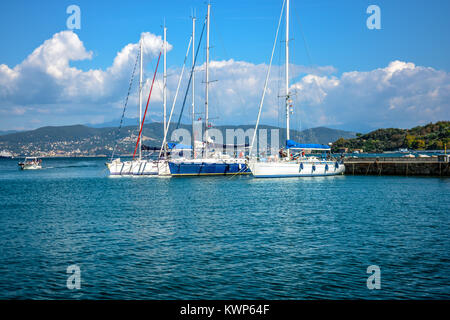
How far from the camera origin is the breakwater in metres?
56.9

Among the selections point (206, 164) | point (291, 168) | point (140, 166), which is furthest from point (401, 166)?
point (140, 166)

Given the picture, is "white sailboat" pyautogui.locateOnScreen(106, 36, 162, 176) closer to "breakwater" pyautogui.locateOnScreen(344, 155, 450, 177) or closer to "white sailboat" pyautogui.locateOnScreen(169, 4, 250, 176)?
"white sailboat" pyautogui.locateOnScreen(169, 4, 250, 176)

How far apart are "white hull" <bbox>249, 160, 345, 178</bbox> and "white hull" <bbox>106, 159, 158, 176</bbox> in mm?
18542

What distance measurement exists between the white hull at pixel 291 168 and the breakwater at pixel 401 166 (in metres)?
7.09

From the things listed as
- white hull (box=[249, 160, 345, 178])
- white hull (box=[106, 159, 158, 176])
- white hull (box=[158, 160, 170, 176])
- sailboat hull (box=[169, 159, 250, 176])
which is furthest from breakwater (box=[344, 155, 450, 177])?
white hull (box=[106, 159, 158, 176])

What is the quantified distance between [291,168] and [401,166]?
1849cm

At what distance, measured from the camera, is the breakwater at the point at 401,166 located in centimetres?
5688

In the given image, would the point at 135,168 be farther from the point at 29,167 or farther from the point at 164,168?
the point at 29,167

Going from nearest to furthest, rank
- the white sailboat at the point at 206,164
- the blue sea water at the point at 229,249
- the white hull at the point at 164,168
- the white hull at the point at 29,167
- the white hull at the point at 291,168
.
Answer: the blue sea water at the point at 229,249 → the white hull at the point at 291,168 → the white sailboat at the point at 206,164 → the white hull at the point at 164,168 → the white hull at the point at 29,167

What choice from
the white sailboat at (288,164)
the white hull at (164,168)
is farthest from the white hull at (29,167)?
the white sailboat at (288,164)

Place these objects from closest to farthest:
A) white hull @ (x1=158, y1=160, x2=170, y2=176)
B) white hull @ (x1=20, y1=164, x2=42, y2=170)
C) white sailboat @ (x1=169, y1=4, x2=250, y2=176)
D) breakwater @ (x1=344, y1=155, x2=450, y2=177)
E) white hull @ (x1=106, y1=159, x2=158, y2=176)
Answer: breakwater @ (x1=344, y1=155, x2=450, y2=177), white sailboat @ (x1=169, y1=4, x2=250, y2=176), white hull @ (x1=158, y1=160, x2=170, y2=176), white hull @ (x1=106, y1=159, x2=158, y2=176), white hull @ (x1=20, y1=164, x2=42, y2=170)

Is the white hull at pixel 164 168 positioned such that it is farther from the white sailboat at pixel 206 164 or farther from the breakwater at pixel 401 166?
the breakwater at pixel 401 166

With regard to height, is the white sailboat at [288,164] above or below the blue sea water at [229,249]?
above
